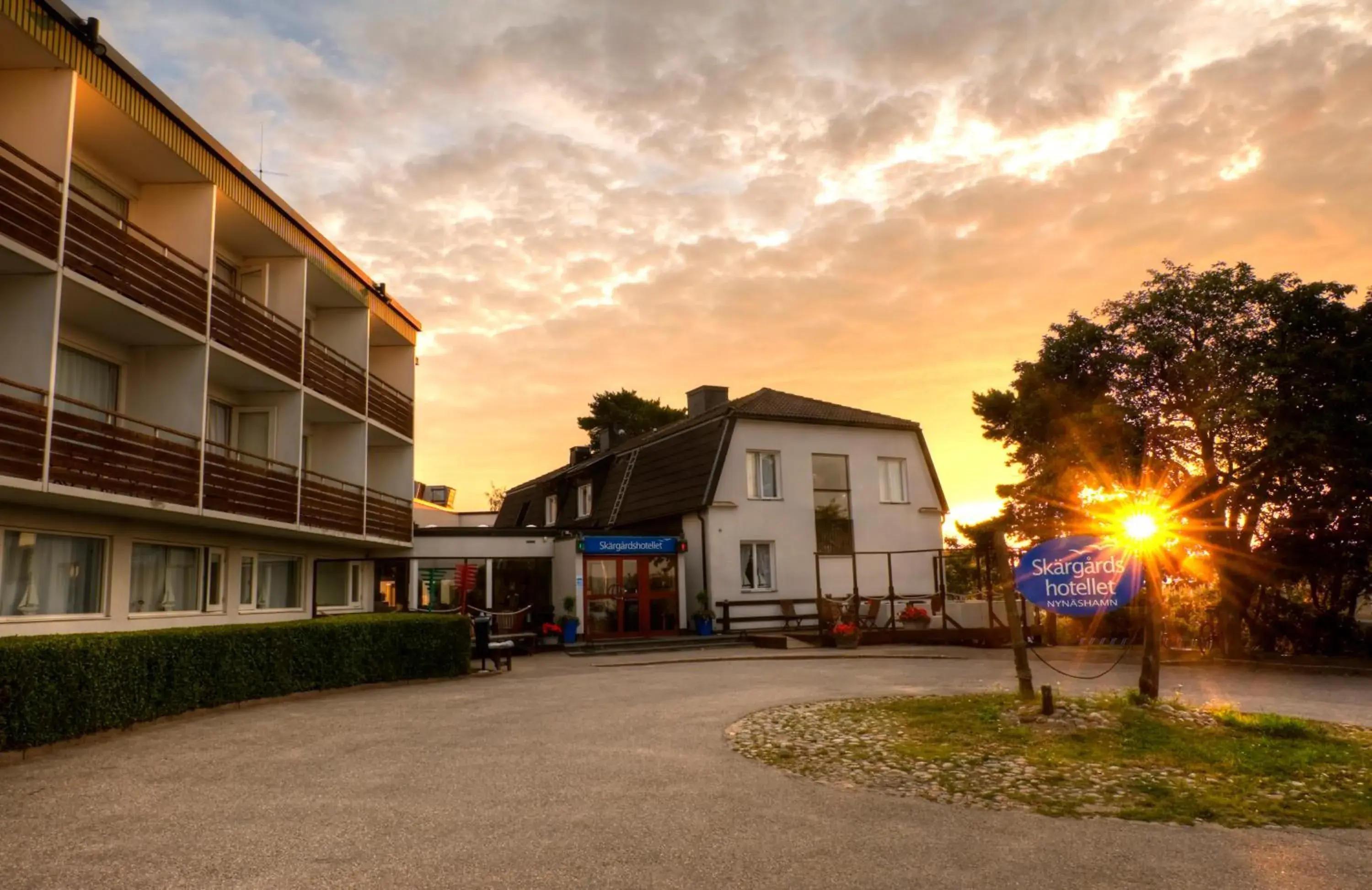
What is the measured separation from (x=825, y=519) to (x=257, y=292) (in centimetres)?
1717

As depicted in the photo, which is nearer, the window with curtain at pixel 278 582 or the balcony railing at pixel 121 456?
the balcony railing at pixel 121 456

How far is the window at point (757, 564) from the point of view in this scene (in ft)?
92.4

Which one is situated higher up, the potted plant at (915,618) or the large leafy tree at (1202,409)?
the large leafy tree at (1202,409)

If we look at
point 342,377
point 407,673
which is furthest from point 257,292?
point 407,673

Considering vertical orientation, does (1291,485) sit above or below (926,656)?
above

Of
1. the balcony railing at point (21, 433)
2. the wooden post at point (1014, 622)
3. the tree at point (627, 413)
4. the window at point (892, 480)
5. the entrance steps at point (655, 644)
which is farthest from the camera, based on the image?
the tree at point (627, 413)

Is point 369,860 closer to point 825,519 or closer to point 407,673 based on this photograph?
point 407,673

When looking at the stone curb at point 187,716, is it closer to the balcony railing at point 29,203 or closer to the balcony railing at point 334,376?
the balcony railing at point 29,203

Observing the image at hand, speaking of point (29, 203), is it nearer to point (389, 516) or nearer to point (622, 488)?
point (389, 516)

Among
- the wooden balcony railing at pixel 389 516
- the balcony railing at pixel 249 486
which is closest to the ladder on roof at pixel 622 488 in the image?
the wooden balcony railing at pixel 389 516

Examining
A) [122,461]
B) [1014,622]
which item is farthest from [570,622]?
[1014,622]

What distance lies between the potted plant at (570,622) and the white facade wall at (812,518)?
159 inches

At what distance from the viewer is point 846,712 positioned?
12.2m

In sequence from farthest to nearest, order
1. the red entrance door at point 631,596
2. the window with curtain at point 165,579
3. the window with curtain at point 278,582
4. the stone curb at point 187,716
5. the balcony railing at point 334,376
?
1. the red entrance door at point 631,596
2. the balcony railing at point 334,376
3. the window with curtain at point 278,582
4. the window with curtain at point 165,579
5. the stone curb at point 187,716
